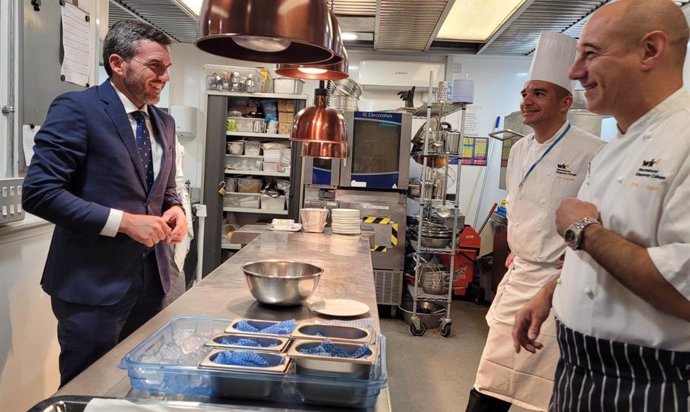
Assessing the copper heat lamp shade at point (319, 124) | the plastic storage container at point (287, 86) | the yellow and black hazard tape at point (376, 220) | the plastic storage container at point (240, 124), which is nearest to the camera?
the copper heat lamp shade at point (319, 124)

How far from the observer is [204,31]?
1.03 metres

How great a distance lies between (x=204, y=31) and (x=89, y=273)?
3.01 ft

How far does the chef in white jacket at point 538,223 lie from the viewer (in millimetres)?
2059

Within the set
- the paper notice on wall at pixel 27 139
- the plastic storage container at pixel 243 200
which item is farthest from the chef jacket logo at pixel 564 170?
the plastic storage container at pixel 243 200

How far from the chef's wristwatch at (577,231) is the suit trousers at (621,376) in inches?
9.3

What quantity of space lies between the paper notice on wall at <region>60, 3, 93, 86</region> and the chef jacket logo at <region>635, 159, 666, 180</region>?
7.68 ft

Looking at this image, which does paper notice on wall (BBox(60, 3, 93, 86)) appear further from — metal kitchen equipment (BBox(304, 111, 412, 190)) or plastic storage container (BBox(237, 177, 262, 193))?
plastic storage container (BBox(237, 177, 262, 193))

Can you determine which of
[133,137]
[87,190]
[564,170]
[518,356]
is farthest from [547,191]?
[87,190]

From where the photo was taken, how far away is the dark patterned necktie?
5.52ft

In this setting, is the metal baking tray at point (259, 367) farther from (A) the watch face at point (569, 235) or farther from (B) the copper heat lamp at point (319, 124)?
(B) the copper heat lamp at point (319, 124)

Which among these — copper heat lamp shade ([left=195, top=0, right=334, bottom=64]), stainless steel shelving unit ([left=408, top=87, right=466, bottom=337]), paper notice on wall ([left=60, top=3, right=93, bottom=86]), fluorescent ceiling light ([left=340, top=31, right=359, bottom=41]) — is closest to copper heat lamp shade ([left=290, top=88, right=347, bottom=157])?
paper notice on wall ([left=60, top=3, right=93, bottom=86])

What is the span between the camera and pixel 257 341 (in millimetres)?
1067

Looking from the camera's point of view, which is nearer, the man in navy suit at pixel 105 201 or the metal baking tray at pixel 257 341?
the metal baking tray at pixel 257 341

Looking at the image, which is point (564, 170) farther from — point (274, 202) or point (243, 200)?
point (243, 200)
